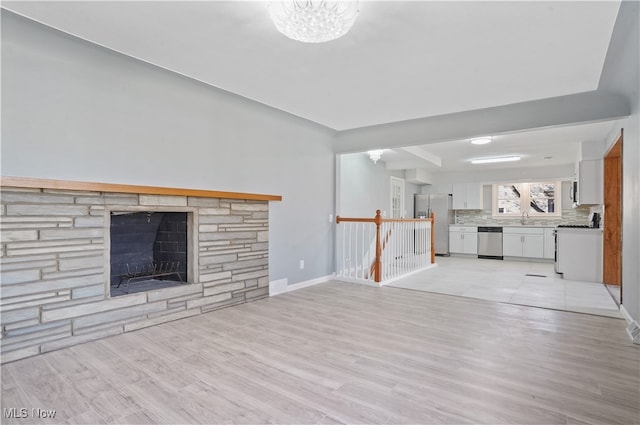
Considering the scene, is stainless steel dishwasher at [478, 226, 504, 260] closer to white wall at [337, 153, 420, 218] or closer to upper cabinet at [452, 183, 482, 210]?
upper cabinet at [452, 183, 482, 210]

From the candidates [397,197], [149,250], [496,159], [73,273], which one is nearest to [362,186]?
[397,197]

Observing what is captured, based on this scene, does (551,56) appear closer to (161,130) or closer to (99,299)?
(161,130)

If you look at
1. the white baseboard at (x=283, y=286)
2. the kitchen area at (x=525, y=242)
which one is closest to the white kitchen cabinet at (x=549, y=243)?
the kitchen area at (x=525, y=242)

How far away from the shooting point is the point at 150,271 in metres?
3.80

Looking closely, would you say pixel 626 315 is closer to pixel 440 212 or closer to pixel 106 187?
pixel 106 187

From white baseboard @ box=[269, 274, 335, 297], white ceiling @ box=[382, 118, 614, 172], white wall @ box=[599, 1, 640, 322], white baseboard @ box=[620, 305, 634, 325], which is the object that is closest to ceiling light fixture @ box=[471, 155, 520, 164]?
white ceiling @ box=[382, 118, 614, 172]

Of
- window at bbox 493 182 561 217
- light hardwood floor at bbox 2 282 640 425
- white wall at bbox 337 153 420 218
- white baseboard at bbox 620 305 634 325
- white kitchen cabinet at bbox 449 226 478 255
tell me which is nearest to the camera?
light hardwood floor at bbox 2 282 640 425

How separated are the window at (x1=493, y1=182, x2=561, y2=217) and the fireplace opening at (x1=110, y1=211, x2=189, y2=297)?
8254 millimetres

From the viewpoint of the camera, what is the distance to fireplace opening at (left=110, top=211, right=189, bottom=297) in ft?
11.5

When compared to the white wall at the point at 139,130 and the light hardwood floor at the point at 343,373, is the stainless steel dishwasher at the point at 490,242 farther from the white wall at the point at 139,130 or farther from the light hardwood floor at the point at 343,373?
the white wall at the point at 139,130

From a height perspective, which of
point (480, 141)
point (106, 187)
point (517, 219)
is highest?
point (480, 141)

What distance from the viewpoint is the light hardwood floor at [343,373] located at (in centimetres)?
180

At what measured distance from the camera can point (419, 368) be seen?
231 centimetres

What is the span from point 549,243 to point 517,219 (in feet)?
3.77
